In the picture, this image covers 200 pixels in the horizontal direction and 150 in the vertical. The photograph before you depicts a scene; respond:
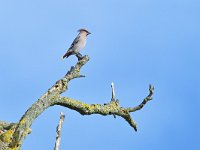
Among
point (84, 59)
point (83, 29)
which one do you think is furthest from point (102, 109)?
point (83, 29)

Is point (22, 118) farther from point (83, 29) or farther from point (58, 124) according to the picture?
point (83, 29)

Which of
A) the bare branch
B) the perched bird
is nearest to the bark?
the bare branch

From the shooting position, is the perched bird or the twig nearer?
the twig

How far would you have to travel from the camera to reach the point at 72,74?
9.60 metres

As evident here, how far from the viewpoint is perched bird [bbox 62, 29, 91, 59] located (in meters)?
14.9

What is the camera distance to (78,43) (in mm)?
15883

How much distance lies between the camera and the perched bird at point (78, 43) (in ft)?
49.0

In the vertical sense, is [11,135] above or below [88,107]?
below

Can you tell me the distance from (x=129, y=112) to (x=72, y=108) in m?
1.49

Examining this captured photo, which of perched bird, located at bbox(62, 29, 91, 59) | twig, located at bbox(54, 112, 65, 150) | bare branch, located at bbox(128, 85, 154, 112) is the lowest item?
twig, located at bbox(54, 112, 65, 150)

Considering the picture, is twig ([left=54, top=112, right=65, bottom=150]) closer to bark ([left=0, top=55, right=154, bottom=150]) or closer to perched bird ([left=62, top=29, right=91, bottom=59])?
bark ([left=0, top=55, right=154, bottom=150])

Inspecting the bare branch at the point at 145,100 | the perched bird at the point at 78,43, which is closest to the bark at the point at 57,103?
the bare branch at the point at 145,100

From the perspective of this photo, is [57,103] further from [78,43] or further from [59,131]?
[78,43]

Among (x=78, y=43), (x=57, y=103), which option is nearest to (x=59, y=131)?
(x=57, y=103)
